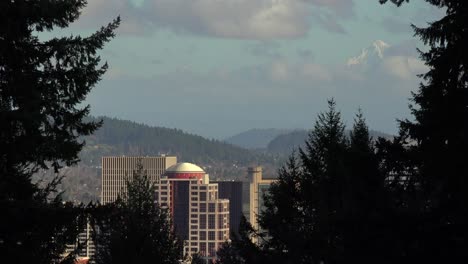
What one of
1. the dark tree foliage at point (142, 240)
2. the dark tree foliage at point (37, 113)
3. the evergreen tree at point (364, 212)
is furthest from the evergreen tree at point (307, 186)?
the dark tree foliage at point (37, 113)

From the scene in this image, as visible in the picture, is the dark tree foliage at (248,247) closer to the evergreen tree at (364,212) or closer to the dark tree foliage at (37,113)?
the evergreen tree at (364,212)

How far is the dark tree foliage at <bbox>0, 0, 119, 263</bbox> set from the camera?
19.9 meters

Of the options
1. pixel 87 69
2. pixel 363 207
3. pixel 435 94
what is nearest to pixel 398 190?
pixel 363 207

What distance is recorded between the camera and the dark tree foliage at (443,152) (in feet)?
67.3

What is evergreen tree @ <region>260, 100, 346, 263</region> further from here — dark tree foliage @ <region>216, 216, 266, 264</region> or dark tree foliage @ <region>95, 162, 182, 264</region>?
dark tree foliage @ <region>95, 162, 182, 264</region>

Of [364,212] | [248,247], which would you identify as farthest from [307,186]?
[364,212]

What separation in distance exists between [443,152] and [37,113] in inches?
249

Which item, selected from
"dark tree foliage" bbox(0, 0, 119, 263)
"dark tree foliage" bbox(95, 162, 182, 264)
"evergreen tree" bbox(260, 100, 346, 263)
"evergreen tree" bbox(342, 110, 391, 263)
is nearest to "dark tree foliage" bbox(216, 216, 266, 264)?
"evergreen tree" bbox(260, 100, 346, 263)

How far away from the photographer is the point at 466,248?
20.3 metres

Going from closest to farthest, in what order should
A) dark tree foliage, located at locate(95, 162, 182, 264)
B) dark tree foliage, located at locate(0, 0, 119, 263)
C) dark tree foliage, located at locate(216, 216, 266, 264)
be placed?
dark tree foliage, located at locate(0, 0, 119, 263) < dark tree foliage, located at locate(95, 162, 182, 264) < dark tree foliage, located at locate(216, 216, 266, 264)

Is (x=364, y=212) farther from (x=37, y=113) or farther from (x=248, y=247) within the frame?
(x=248, y=247)

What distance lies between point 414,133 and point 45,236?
6841 millimetres

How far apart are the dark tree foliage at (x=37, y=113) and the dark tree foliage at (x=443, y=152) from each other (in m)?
5.39

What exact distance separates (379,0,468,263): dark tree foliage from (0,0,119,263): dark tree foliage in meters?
5.39
